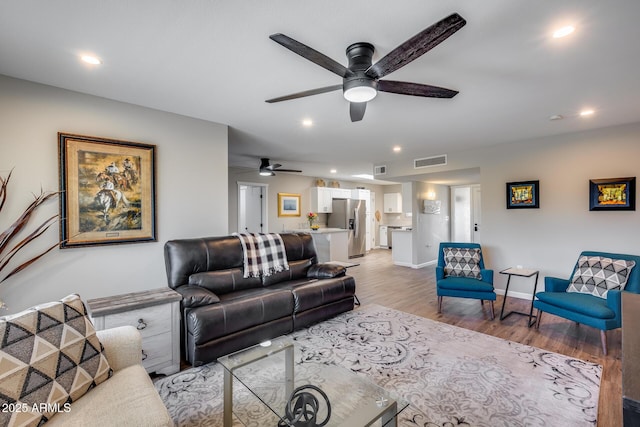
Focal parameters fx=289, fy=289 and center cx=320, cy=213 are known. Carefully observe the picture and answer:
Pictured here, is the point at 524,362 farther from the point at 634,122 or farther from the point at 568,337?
the point at 634,122

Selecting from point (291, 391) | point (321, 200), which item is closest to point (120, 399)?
point (291, 391)

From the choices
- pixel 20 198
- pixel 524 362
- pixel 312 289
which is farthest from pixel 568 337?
pixel 20 198

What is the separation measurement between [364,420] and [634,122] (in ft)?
16.2

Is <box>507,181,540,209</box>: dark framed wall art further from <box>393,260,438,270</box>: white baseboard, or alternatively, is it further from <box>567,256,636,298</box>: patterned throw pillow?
<box>393,260,438,270</box>: white baseboard

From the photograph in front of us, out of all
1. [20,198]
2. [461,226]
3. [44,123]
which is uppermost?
[44,123]

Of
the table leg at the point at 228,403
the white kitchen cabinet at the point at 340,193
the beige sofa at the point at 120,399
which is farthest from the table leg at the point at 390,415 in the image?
the white kitchen cabinet at the point at 340,193

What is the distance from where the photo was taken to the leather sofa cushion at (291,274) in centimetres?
360

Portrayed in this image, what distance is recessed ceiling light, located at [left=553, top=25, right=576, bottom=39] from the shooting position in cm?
180

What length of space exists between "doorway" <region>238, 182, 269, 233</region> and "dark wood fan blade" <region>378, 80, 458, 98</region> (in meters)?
5.81

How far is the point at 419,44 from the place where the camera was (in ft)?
5.21

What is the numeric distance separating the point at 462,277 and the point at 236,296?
3.20 metres

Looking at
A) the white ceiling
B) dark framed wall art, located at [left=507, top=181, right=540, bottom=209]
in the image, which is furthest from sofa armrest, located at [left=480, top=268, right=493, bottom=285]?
the white ceiling

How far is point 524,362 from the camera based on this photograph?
8.59 feet

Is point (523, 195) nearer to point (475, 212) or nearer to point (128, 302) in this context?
point (475, 212)
